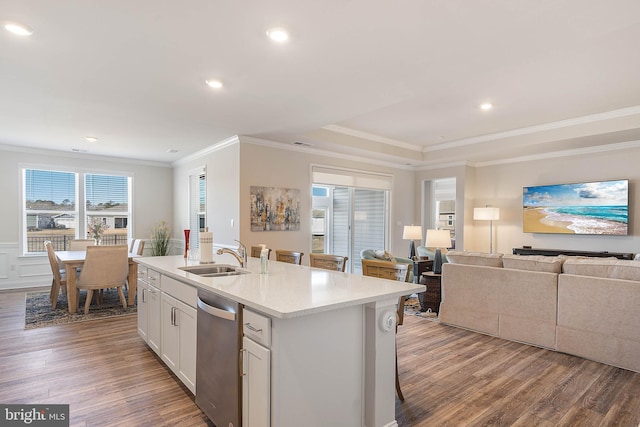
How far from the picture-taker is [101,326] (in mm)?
4148

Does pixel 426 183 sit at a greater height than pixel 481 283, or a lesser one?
greater

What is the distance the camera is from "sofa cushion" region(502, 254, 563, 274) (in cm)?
347

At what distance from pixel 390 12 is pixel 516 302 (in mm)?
3044

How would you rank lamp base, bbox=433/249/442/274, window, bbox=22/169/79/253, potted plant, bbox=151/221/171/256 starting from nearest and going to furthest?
lamp base, bbox=433/249/442/274 < window, bbox=22/169/79/253 < potted plant, bbox=151/221/171/256

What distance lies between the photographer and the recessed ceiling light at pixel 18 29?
2283 mm

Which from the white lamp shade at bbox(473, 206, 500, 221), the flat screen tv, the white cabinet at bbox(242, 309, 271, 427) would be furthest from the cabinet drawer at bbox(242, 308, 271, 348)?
the flat screen tv

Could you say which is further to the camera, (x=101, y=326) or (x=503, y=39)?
(x=101, y=326)

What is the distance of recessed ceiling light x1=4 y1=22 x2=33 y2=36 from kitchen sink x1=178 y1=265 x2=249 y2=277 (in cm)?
193

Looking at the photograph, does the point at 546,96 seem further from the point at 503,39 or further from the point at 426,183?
the point at 426,183

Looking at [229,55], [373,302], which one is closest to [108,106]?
[229,55]

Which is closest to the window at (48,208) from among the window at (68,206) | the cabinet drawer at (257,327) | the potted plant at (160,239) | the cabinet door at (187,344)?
the window at (68,206)

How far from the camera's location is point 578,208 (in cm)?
610

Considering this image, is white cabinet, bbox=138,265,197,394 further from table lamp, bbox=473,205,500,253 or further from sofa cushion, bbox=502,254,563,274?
table lamp, bbox=473,205,500,253

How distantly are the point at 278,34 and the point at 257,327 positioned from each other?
1.89m
